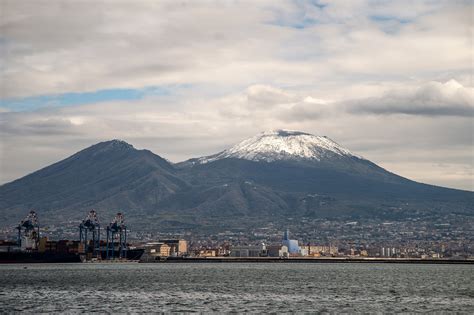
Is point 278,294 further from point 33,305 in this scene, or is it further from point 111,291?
point 33,305

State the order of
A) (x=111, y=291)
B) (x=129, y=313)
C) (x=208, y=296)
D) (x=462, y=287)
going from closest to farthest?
(x=129, y=313) → (x=208, y=296) → (x=111, y=291) → (x=462, y=287)

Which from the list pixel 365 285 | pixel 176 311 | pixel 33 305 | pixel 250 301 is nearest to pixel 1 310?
pixel 33 305

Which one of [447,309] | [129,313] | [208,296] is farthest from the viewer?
[208,296]

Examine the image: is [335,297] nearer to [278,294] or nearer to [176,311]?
[278,294]

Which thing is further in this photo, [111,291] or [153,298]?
[111,291]

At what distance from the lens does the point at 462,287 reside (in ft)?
389

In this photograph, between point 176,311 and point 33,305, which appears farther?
point 33,305

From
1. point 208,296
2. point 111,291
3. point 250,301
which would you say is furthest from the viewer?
point 111,291

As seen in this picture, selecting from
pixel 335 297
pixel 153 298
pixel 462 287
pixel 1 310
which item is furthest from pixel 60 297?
pixel 462 287

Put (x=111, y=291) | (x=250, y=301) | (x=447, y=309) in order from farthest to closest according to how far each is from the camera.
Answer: (x=111, y=291) < (x=250, y=301) < (x=447, y=309)

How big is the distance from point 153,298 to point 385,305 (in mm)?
21802

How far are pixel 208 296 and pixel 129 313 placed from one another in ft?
69.4

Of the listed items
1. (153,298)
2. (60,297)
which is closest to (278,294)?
(153,298)

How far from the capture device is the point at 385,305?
84.9 metres
